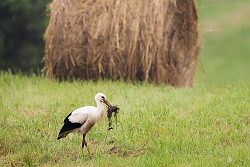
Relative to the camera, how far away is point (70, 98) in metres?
13.6

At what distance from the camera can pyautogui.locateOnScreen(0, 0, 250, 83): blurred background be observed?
83.8 feet

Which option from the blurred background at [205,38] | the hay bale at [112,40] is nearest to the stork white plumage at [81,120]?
the hay bale at [112,40]

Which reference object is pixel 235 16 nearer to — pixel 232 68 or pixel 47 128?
pixel 232 68

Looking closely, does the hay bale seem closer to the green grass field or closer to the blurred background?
the green grass field

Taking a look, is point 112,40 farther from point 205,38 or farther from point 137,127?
point 205,38

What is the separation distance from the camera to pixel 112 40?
1622 cm

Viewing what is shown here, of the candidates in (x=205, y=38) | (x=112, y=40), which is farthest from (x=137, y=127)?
(x=205, y=38)

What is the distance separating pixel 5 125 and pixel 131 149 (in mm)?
2024

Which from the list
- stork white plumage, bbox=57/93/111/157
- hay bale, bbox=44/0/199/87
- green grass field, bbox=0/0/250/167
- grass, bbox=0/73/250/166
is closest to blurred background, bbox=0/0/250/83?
hay bale, bbox=44/0/199/87

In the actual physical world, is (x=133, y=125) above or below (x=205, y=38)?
above

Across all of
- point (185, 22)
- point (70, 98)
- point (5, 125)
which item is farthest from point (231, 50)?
point (5, 125)

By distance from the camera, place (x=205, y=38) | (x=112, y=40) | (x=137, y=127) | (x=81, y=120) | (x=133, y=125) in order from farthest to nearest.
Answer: (x=205, y=38) → (x=112, y=40) → (x=133, y=125) → (x=137, y=127) → (x=81, y=120)

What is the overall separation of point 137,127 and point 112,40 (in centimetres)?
503

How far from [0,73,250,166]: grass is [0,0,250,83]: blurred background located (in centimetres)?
450
